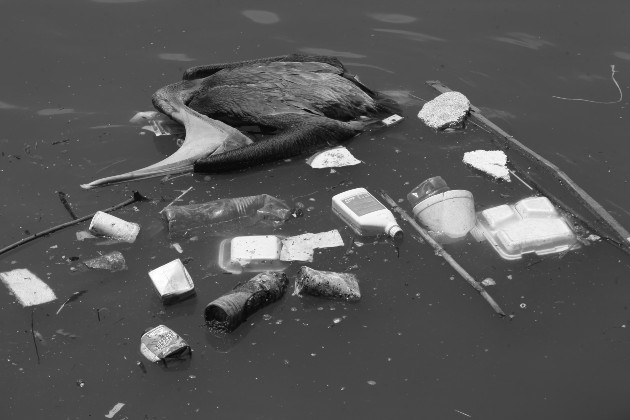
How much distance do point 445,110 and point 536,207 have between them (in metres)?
1.46

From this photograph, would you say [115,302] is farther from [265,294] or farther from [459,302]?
[459,302]

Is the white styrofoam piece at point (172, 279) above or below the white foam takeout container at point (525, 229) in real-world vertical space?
below

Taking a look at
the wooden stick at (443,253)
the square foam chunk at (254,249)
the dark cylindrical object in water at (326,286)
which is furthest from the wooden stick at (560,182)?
the square foam chunk at (254,249)

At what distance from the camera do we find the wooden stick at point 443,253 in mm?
4488

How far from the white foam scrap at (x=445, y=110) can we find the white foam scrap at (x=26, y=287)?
331 cm

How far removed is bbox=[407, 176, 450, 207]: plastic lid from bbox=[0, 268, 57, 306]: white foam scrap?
8.23 ft

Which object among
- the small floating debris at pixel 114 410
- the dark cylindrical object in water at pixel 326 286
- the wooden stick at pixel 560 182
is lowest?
the small floating debris at pixel 114 410

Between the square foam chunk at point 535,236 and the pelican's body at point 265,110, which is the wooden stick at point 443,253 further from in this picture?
the pelican's body at point 265,110

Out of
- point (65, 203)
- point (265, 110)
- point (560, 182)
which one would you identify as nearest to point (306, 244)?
point (265, 110)

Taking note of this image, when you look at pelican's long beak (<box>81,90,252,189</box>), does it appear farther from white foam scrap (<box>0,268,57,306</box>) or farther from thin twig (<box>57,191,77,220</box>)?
white foam scrap (<box>0,268,57,306</box>)

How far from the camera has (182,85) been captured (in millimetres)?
6461

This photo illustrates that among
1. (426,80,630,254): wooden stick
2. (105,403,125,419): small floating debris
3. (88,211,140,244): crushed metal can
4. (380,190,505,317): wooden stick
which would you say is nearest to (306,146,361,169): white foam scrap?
(380,190,505,317): wooden stick

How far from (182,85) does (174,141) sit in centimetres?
58

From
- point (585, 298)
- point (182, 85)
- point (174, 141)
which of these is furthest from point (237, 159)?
point (585, 298)
